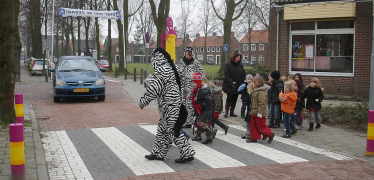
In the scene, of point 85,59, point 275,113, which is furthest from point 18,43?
point 275,113

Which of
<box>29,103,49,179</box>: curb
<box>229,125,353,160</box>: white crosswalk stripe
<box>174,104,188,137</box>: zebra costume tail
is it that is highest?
<box>174,104,188,137</box>: zebra costume tail

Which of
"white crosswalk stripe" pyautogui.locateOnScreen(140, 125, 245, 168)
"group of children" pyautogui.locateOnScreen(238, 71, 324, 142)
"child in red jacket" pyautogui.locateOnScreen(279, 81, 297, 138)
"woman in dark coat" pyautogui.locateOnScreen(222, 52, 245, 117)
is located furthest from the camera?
"woman in dark coat" pyautogui.locateOnScreen(222, 52, 245, 117)

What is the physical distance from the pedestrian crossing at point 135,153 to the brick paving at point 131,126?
180 millimetres

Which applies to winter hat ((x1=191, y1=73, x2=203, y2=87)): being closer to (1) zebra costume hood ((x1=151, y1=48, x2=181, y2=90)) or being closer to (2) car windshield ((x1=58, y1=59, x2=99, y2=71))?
(1) zebra costume hood ((x1=151, y1=48, x2=181, y2=90))

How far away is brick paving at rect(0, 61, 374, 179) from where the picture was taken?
18.5ft

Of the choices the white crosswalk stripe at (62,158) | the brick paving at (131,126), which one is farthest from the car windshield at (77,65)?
the white crosswalk stripe at (62,158)

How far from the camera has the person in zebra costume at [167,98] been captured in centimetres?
587

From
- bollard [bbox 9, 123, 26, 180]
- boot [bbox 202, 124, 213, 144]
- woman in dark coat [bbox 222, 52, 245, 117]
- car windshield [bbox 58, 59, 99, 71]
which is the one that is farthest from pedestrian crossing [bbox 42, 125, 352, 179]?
car windshield [bbox 58, 59, 99, 71]

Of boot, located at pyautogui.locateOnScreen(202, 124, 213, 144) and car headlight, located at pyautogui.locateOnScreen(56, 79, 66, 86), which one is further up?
car headlight, located at pyautogui.locateOnScreen(56, 79, 66, 86)

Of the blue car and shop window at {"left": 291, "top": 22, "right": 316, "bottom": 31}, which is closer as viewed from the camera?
the blue car

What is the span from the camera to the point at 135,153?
22.8ft

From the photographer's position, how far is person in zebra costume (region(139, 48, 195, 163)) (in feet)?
19.3

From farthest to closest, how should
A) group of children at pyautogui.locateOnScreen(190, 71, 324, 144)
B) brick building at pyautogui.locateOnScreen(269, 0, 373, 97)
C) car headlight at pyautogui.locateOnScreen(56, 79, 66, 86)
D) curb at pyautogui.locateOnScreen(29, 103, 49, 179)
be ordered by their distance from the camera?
brick building at pyautogui.locateOnScreen(269, 0, 373, 97) → car headlight at pyautogui.locateOnScreen(56, 79, 66, 86) → group of children at pyautogui.locateOnScreen(190, 71, 324, 144) → curb at pyautogui.locateOnScreen(29, 103, 49, 179)

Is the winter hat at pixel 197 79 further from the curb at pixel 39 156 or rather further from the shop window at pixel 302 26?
the shop window at pixel 302 26
